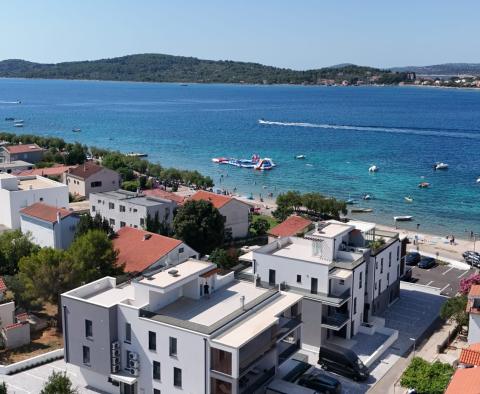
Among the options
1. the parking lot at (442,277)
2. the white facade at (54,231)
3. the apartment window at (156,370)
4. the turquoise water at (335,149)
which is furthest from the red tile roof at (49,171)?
the apartment window at (156,370)

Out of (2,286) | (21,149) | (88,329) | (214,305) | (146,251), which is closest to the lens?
(88,329)

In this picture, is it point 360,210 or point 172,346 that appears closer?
point 172,346

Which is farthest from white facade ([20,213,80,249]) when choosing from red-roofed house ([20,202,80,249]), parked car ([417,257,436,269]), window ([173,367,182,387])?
parked car ([417,257,436,269])

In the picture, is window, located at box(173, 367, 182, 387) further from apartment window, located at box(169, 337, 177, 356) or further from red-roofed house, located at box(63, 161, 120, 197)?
red-roofed house, located at box(63, 161, 120, 197)

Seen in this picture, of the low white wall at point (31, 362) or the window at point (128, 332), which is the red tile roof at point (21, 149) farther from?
the window at point (128, 332)

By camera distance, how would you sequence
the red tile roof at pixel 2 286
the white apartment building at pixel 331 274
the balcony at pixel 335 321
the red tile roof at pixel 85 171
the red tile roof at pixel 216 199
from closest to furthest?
the balcony at pixel 335 321, the white apartment building at pixel 331 274, the red tile roof at pixel 2 286, the red tile roof at pixel 216 199, the red tile roof at pixel 85 171

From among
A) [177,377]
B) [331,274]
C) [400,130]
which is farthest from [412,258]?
[400,130]

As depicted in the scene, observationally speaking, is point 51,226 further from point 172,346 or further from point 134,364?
point 172,346
